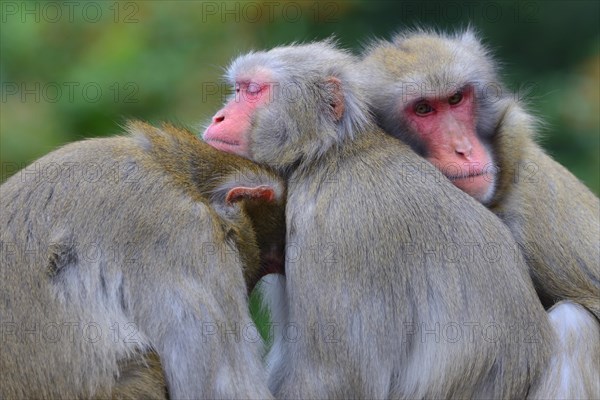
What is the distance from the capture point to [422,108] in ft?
17.7

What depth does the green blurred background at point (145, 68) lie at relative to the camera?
29.2ft

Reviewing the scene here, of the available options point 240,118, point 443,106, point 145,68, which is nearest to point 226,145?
point 240,118

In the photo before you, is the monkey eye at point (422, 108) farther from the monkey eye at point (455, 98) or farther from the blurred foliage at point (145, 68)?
the blurred foliage at point (145, 68)

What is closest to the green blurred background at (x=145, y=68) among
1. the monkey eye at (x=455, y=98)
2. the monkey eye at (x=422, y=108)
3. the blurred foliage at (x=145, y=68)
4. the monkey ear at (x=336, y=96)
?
the blurred foliage at (x=145, y=68)

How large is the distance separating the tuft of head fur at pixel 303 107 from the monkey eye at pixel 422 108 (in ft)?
0.94

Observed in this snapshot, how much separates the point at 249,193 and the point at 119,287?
0.77 m

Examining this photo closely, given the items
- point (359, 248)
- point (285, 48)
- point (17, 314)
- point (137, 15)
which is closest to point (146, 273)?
point (17, 314)

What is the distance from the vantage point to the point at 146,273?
448 cm

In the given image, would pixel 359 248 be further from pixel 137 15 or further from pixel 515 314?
pixel 137 15

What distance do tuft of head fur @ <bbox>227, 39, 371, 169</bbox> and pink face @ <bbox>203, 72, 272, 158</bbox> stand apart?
0.04m

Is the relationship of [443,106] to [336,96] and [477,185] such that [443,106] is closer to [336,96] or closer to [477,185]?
[477,185]

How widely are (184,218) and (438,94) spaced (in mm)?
1577

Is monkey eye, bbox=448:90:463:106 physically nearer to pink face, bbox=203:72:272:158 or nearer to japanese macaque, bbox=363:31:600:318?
japanese macaque, bbox=363:31:600:318

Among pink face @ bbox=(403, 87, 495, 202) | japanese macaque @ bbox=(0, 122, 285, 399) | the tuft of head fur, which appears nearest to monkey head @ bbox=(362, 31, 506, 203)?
pink face @ bbox=(403, 87, 495, 202)
